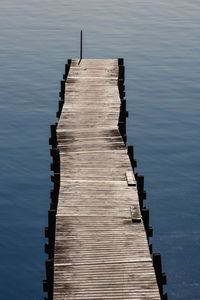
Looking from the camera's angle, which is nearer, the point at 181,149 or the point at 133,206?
the point at 133,206

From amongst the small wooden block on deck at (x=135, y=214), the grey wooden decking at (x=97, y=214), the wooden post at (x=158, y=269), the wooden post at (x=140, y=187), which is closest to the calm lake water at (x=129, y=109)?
the wooden post at (x=140, y=187)

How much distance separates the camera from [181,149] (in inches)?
1617

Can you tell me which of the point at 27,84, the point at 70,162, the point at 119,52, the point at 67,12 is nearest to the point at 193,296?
the point at 70,162

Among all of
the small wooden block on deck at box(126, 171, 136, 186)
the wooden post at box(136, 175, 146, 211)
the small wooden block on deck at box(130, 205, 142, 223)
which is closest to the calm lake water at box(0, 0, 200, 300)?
the wooden post at box(136, 175, 146, 211)

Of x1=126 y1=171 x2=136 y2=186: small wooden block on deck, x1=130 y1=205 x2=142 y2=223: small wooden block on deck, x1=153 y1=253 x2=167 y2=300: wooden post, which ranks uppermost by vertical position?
x1=126 y1=171 x2=136 y2=186: small wooden block on deck

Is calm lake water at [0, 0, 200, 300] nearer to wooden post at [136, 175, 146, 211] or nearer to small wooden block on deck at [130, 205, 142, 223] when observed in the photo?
wooden post at [136, 175, 146, 211]

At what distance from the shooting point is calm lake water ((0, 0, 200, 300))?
30.8 meters

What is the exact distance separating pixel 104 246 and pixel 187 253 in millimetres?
12228

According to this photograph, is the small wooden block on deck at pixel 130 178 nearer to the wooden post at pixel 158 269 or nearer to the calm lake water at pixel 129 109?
the wooden post at pixel 158 269

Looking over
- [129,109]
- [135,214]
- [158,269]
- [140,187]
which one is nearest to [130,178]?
[140,187]

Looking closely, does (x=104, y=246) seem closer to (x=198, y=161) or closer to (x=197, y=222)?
(x=197, y=222)

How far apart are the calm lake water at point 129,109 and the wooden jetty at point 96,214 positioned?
6512mm

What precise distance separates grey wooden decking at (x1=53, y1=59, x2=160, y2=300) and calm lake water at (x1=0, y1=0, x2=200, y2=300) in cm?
702

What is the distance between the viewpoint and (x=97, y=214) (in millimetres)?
21375
